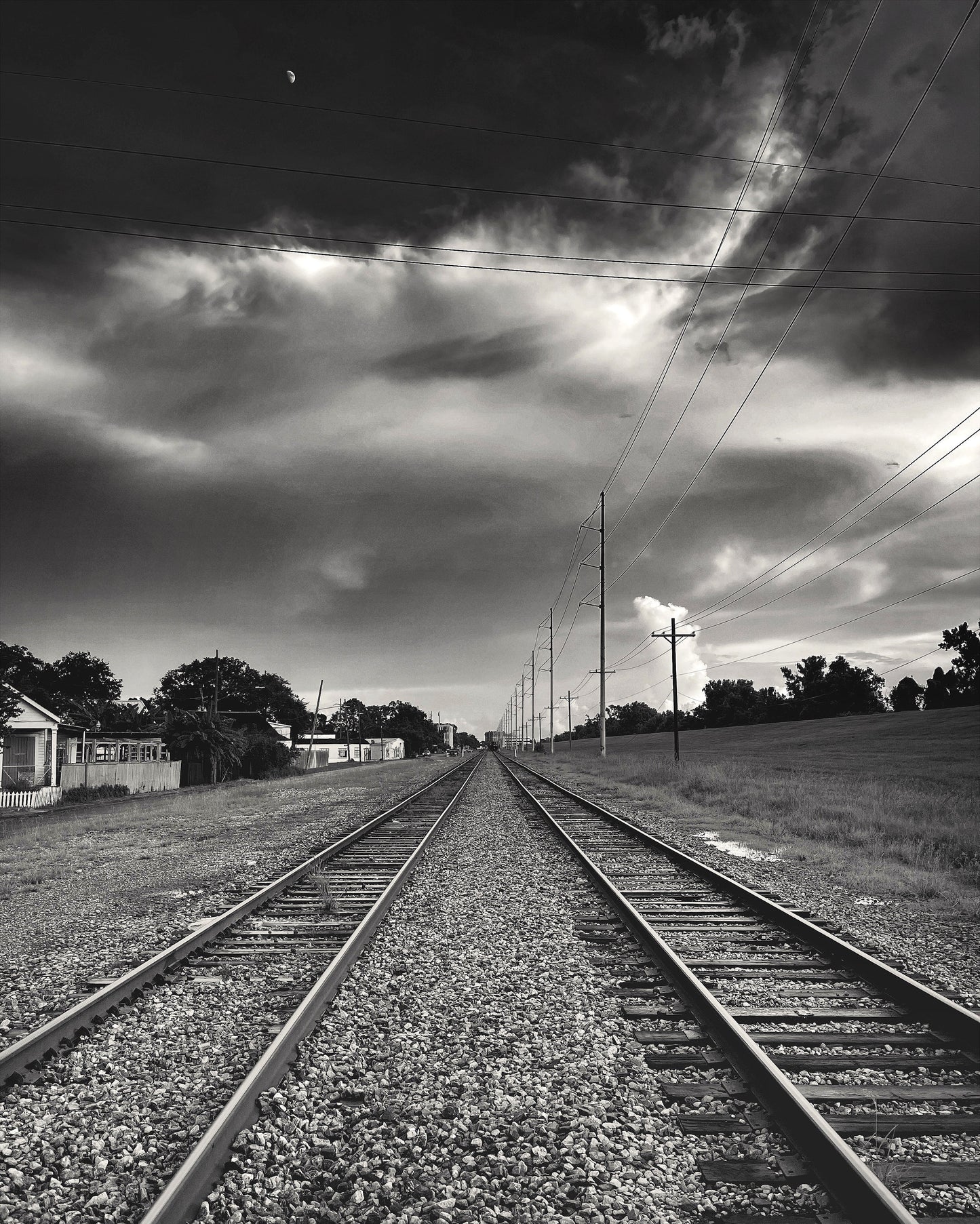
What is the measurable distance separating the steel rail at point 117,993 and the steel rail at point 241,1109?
4.84 feet

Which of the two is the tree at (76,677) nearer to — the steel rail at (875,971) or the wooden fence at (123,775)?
the wooden fence at (123,775)

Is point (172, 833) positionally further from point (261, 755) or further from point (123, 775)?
point (261, 755)

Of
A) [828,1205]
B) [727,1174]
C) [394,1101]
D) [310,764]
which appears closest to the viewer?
[828,1205]

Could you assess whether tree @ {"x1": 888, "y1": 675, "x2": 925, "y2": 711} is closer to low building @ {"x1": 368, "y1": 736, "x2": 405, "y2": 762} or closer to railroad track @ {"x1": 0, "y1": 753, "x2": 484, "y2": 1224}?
low building @ {"x1": 368, "y1": 736, "x2": 405, "y2": 762}

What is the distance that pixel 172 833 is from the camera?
62.1ft

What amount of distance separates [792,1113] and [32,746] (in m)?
43.8

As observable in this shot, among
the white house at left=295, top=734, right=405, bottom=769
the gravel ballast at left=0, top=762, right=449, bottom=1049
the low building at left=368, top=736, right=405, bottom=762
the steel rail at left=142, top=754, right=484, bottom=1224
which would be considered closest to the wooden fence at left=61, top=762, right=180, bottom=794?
the gravel ballast at left=0, top=762, right=449, bottom=1049

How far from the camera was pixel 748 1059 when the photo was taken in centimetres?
456

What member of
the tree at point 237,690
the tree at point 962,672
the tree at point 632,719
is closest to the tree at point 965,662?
the tree at point 962,672

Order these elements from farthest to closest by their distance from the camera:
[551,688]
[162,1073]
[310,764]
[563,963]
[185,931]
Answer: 1. [551,688]
2. [310,764]
3. [185,931]
4. [563,963]
5. [162,1073]

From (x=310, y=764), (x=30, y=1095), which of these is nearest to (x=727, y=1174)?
(x=30, y=1095)

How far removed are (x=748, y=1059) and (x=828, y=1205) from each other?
119 cm

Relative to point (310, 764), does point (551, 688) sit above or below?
above

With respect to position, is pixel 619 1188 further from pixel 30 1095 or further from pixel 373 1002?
pixel 30 1095
